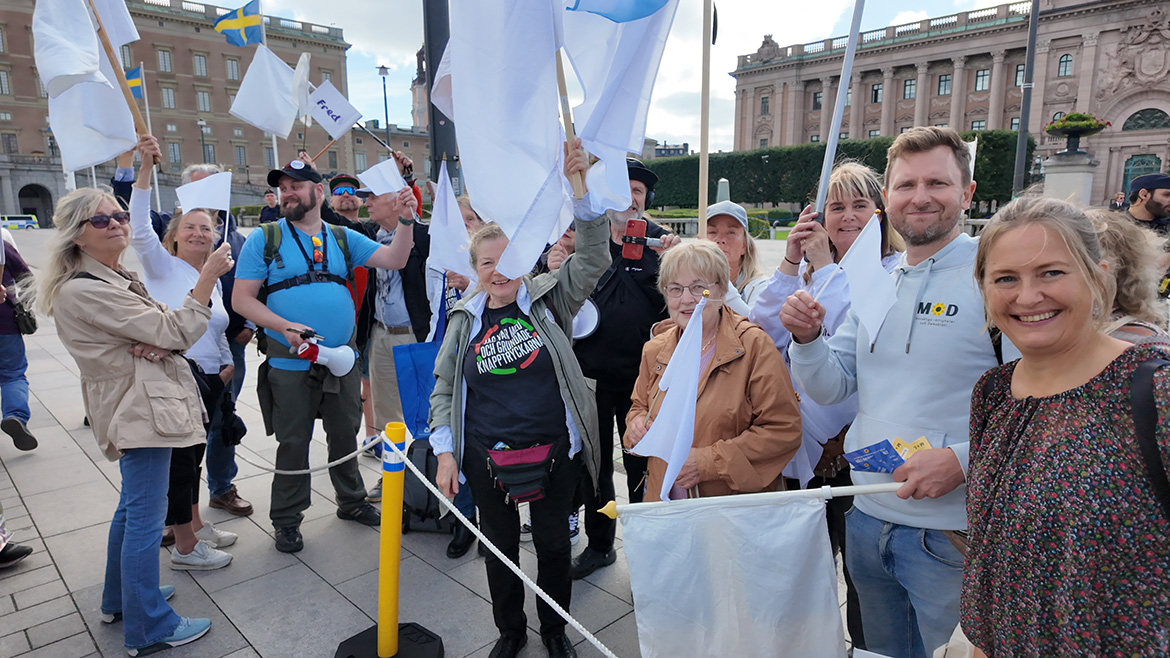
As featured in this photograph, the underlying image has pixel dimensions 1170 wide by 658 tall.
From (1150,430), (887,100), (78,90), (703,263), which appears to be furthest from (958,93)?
(1150,430)

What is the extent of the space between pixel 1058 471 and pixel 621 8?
177 cm

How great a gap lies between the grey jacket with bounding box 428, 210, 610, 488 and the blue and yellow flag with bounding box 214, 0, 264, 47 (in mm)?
5224

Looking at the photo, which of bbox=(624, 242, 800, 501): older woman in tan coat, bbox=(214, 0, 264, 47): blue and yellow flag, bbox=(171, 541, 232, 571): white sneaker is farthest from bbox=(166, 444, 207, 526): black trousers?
bbox=(214, 0, 264, 47): blue and yellow flag

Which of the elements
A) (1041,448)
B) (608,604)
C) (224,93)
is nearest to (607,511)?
(1041,448)

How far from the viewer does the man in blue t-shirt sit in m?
3.75

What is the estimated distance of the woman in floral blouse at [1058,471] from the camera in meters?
1.14

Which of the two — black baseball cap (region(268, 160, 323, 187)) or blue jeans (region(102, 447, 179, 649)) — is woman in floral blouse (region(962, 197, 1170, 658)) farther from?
black baseball cap (region(268, 160, 323, 187))

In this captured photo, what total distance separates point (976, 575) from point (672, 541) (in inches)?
29.8

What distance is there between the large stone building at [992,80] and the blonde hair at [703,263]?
137ft

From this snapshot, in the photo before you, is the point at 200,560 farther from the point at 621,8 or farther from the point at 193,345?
the point at 621,8

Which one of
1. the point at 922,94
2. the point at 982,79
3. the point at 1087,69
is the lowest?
the point at 1087,69

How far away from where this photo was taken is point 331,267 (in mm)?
3941

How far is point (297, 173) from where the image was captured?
3.92 meters

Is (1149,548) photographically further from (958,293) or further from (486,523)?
(486,523)
